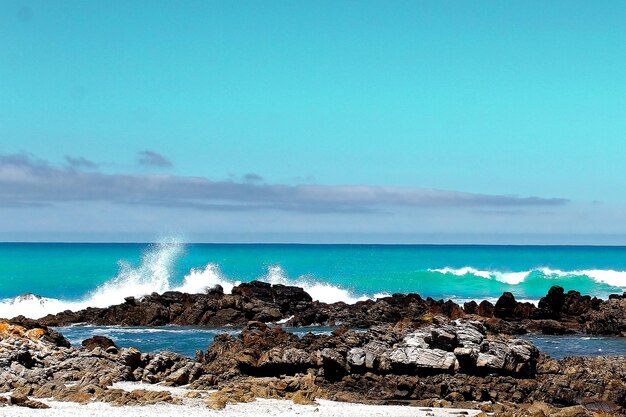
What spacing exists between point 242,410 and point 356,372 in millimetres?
5551

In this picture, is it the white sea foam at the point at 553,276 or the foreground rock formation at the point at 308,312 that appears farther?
the white sea foam at the point at 553,276

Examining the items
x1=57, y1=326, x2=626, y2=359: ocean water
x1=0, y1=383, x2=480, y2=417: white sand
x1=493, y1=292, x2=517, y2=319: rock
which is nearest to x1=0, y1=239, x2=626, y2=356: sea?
x1=57, y1=326, x2=626, y2=359: ocean water

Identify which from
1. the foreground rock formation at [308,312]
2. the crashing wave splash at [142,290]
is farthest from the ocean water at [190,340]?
the crashing wave splash at [142,290]

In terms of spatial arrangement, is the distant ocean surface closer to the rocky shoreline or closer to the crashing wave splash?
the crashing wave splash

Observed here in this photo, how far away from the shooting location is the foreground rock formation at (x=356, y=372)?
21953 mm

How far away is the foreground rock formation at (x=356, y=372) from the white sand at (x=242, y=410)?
19.8 inches

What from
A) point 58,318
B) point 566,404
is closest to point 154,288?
point 58,318

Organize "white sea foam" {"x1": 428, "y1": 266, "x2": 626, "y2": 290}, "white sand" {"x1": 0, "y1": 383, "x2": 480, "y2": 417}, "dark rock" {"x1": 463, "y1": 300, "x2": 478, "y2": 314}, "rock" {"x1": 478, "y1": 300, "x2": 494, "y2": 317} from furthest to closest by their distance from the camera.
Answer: "white sea foam" {"x1": 428, "y1": 266, "x2": 626, "y2": 290}
"dark rock" {"x1": 463, "y1": 300, "x2": 478, "y2": 314}
"rock" {"x1": 478, "y1": 300, "x2": 494, "y2": 317}
"white sand" {"x1": 0, "y1": 383, "x2": 480, "y2": 417}

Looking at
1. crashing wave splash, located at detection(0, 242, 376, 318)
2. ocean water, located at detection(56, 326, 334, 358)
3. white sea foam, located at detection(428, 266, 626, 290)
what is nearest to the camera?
A: ocean water, located at detection(56, 326, 334, 358)

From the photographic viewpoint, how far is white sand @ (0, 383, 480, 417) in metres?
18.8

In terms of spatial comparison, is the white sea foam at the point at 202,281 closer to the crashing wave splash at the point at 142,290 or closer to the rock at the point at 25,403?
the crashing wave splash at the point at 142,290

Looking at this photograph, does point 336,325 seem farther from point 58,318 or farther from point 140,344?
point 58,318

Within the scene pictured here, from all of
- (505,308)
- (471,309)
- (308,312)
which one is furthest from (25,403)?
(505,308)

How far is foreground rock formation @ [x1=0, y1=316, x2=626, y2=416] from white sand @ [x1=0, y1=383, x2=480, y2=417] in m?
0.50
